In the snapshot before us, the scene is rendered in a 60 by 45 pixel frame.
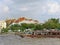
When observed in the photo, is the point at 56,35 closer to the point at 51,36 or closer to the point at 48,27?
the point at 51,36

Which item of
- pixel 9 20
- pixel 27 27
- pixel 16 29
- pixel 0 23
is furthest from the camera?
pixel 9 20

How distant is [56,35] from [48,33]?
4.76 ft

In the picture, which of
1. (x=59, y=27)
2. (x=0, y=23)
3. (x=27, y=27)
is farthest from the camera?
(x=0, y=23)

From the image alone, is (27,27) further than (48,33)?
Yes

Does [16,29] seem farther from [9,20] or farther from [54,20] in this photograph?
[9,20]

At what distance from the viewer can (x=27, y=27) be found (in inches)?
2534

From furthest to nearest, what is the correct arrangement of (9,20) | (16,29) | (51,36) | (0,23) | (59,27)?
(9,20), (0,23), (16,29), (59,27), (51,36)

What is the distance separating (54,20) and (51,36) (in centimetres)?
3072

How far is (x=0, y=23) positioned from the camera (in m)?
83.6

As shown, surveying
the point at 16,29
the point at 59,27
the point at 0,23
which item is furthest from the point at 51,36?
the point at 0,23

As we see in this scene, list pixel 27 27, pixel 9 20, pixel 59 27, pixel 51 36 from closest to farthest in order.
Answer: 1. pixel 51 36
2. pixel 59 27
3. pixel 27 27
4. pixel 9 20

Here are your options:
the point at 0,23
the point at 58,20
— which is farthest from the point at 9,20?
the point at 58,20

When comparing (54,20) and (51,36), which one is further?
(54,20)

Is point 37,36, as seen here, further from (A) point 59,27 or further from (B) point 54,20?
(B) point 54,20
